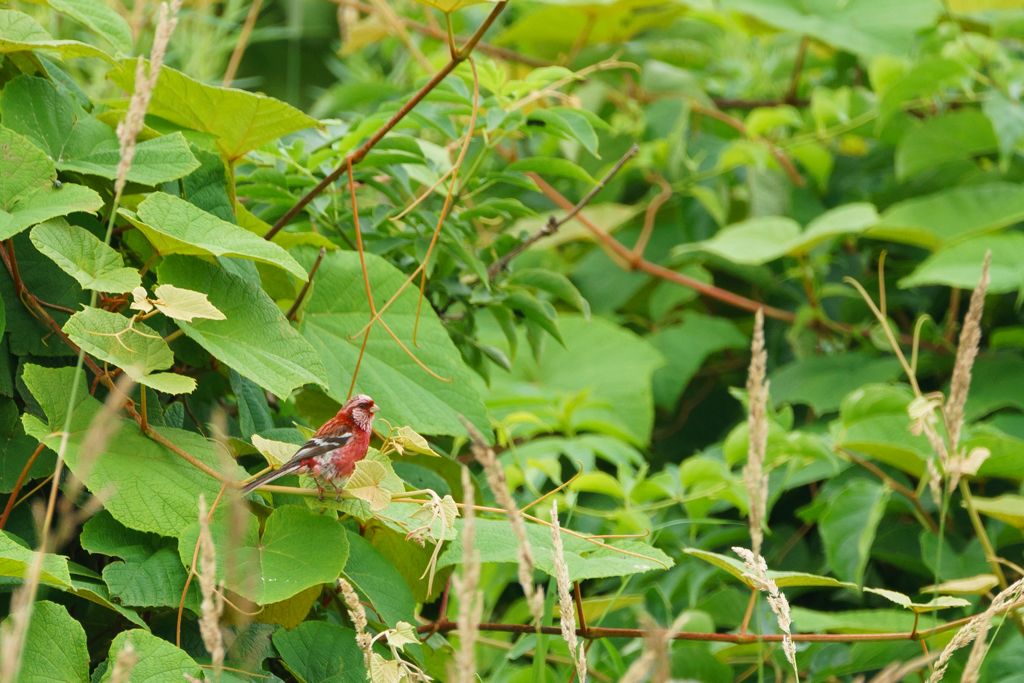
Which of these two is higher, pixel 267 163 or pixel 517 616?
pixel 267 163

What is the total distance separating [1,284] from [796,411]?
1.69 m

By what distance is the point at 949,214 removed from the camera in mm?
1573

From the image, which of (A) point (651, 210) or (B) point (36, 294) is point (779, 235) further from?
(B) point (36, 294)

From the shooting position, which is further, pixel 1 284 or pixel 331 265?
pixel 331 265

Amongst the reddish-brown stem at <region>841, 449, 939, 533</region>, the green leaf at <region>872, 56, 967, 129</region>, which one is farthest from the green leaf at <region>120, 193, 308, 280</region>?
the green leaf at <region>872, 56, 967, 129</region>

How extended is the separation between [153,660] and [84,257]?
0.30 metres

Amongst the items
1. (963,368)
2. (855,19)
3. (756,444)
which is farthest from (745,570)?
(855,19)

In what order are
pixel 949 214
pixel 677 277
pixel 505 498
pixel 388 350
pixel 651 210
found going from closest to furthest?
pixel 505 498
pixel 388 350
pixel 949 214
pixel 677 277
pixel 651 210

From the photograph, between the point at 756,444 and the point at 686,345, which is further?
the point at 686,345

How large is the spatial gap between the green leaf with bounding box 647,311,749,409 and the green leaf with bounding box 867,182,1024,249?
362 millimetres

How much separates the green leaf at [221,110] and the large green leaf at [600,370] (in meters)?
0.87

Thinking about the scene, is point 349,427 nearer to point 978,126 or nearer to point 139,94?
point 139,94

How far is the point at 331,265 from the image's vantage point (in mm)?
855

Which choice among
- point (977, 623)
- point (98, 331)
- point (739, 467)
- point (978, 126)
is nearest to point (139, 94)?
point (98, 331)
